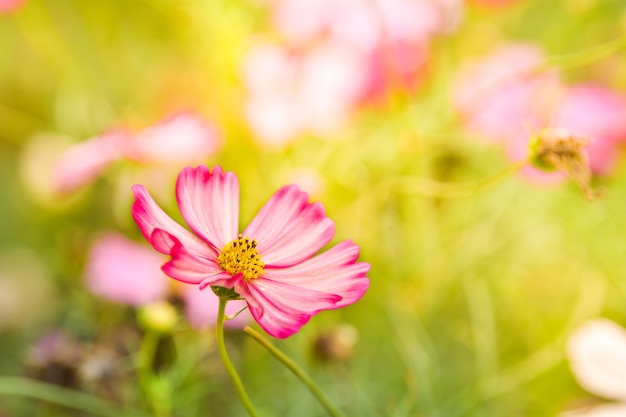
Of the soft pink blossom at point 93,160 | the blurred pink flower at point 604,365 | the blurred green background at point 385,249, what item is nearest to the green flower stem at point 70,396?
the blurred green background at point 385,249

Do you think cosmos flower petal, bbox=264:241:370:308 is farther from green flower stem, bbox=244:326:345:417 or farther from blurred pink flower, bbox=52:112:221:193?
blurred pink flower, bbox=52:112:221:193

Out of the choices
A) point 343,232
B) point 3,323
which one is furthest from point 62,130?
point 343,232

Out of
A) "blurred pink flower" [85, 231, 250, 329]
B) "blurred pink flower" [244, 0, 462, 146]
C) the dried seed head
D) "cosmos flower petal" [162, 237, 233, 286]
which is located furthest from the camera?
"blurred pink flower" [244, 0, 462, 146]

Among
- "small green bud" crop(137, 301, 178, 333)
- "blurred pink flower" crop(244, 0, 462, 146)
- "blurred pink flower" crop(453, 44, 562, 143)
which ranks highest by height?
"blurred pink flower" crop(244, 0, 462, 146)

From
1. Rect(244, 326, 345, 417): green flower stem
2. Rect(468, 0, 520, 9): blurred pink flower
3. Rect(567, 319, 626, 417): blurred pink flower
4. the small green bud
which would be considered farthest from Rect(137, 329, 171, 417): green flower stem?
Rect(468, 0, 520, 9): blurred pink flower

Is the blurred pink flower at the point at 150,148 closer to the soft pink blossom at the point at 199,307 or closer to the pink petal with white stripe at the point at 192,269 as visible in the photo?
the soft pink blossom at the point at 199,307

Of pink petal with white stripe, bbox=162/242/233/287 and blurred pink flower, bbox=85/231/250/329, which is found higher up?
blurred pink flower, bbox=85/231/250/329

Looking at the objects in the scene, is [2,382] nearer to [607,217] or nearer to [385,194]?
[385,194]
